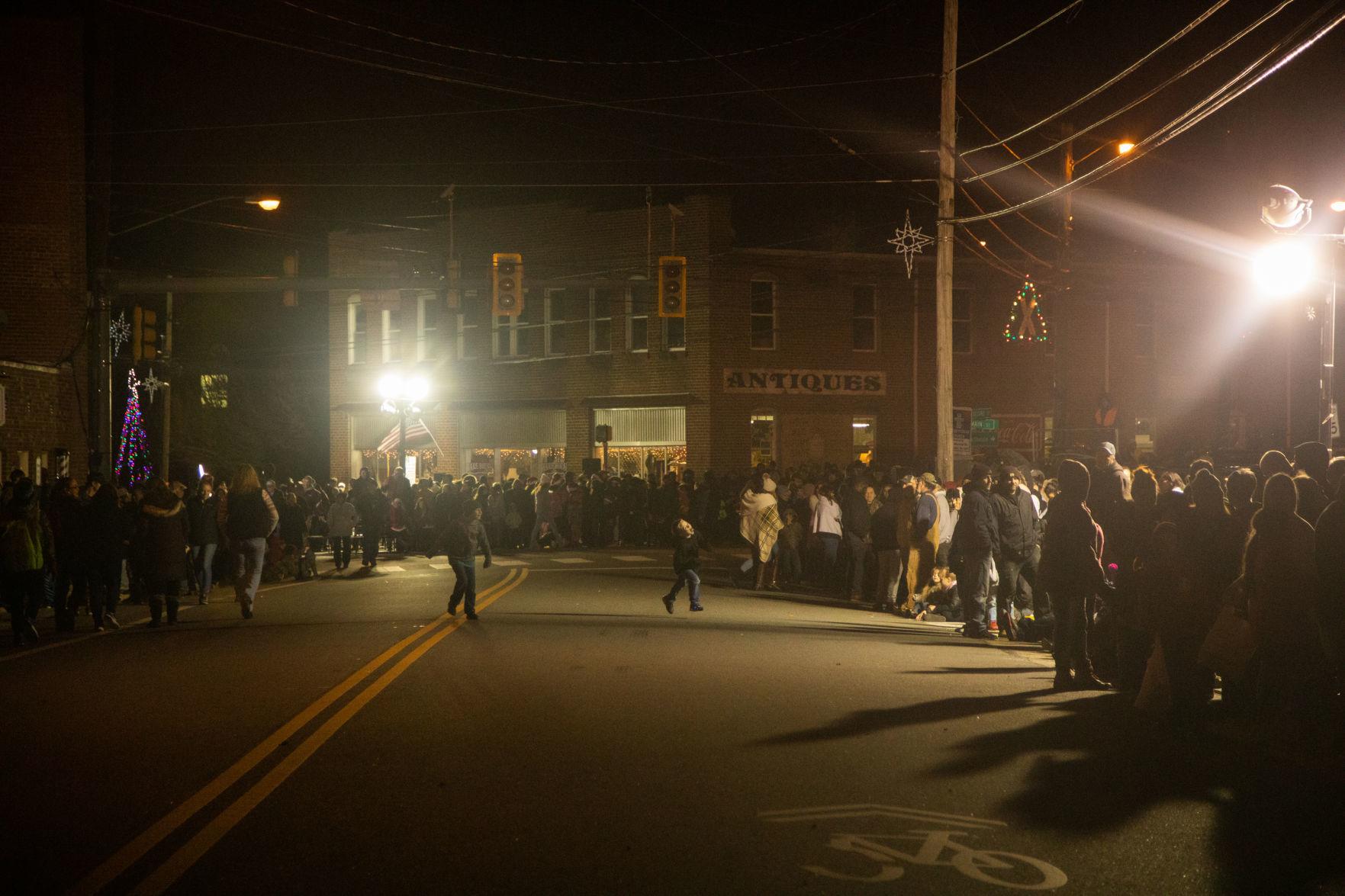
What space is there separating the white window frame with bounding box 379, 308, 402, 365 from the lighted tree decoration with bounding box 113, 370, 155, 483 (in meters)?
10.6

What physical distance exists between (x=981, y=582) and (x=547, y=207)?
2821 cm

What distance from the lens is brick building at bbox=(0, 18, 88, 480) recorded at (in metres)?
25.5

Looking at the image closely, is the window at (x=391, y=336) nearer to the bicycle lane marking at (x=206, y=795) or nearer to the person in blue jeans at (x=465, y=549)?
the person in blue jeans at (x=465, y=549)

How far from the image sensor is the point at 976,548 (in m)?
14.6

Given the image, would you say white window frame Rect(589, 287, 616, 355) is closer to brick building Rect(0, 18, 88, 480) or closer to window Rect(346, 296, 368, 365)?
window Rect(346, 296, 368, 365)

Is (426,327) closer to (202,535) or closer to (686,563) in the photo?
(202,535)

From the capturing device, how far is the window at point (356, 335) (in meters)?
44.6

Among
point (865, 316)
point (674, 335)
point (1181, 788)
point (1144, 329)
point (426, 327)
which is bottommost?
point (1181, 788)

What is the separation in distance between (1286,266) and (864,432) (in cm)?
2494

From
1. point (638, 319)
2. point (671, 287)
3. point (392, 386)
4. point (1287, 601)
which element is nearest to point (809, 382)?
point (638, 319)

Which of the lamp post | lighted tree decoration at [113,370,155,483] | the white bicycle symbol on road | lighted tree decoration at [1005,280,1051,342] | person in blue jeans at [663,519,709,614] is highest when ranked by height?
lighted tree decoration at [1005,280,1051,342]

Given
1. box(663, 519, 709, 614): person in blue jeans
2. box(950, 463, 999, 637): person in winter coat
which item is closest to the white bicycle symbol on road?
box(950, 463, 999, 637): person in winter coat

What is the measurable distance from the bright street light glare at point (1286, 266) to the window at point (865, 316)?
24.3 metres

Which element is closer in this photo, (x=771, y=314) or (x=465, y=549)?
(x=465, y=549)
